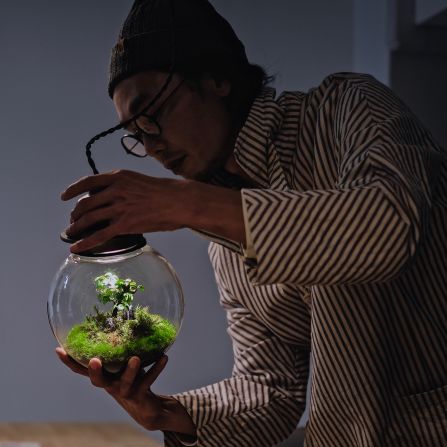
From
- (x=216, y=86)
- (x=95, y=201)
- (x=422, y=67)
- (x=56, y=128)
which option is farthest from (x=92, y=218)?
(x=56, y=128)

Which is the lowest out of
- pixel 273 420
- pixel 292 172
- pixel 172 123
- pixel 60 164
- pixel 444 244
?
pixel 273 420

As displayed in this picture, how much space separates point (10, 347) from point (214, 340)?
0.73m

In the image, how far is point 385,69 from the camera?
2293 millimetres

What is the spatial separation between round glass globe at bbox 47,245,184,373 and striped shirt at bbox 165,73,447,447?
137 mm

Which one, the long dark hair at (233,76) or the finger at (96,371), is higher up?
the long dark hair at (233,76)

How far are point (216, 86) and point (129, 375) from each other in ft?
1.84

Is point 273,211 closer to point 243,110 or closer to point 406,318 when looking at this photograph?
point 406,318

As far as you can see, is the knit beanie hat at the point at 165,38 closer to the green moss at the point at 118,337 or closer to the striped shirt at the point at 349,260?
the striped shirt at the point at 349,260

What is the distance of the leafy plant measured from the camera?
47.4 inches

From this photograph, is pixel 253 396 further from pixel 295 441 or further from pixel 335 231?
pixel 335 231

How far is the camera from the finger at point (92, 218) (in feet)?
3.04

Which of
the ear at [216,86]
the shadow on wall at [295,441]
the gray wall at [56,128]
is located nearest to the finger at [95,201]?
the ear at [216,86]

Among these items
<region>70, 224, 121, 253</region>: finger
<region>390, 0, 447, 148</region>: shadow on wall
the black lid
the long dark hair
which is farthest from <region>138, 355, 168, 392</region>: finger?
<region>390, 0, 447, 148</region>: shadow on wall

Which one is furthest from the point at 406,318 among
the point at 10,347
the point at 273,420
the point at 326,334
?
the point at 10,347
